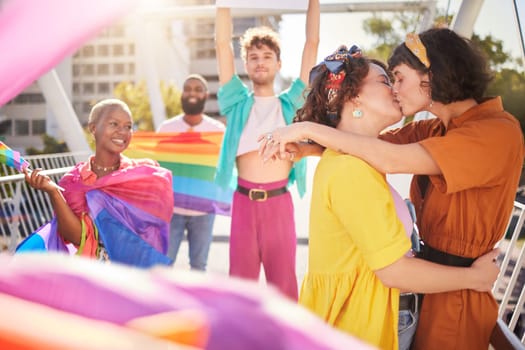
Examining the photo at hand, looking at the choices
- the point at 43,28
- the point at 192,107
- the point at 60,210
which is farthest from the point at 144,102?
the point at 43,28

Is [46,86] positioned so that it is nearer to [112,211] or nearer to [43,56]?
[112,211]

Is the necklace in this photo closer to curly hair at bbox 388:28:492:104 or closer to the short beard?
the short beard

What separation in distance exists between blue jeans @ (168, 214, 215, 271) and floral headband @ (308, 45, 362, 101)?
266cm

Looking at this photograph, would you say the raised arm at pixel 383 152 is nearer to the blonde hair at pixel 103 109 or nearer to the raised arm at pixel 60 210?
the raised arm at pixel 60 210

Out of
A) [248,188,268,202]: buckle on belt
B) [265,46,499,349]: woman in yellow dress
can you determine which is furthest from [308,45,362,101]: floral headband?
[248,188,268,202]: buckle on belt

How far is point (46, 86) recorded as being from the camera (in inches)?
289

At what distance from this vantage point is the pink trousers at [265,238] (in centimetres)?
324

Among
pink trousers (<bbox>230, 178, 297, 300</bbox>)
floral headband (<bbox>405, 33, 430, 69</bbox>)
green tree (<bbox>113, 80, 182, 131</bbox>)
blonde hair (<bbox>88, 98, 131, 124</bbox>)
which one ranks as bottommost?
green tree (<bbox>113, 80, 182, 131</bbox>)

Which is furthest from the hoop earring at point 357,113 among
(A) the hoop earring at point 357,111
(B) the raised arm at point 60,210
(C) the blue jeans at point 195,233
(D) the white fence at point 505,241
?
(C) the blue jeans at point 195,233

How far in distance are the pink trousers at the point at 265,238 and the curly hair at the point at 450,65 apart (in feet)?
5.68

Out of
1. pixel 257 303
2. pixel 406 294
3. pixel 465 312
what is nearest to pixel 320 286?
pixel 406 294

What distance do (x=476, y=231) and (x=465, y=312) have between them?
24 cm

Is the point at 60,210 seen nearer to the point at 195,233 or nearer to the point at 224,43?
the point at 224,43

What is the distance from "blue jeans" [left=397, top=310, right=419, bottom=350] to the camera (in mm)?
1653
